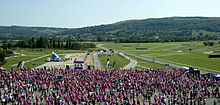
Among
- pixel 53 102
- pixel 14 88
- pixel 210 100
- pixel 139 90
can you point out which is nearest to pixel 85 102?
pixel 53 102

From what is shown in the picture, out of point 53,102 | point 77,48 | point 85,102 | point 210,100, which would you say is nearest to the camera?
point 85,102

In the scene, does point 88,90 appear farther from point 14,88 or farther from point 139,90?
point 14,88

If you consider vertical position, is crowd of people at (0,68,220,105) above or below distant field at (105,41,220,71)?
above

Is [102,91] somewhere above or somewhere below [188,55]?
above

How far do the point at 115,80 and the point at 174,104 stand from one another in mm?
12735

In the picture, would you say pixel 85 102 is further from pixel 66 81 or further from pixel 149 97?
pixel 66 81

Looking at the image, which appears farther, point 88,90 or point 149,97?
point 88,90

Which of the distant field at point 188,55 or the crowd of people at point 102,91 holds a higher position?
the crowd of people at point 102,91

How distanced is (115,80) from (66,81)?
25.6ft

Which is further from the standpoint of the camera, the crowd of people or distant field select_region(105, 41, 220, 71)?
distant field select_region(105, 41, 220, 71)

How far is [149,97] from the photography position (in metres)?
28.3

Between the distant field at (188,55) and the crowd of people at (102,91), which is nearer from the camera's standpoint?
the crowd of people at (102,91)

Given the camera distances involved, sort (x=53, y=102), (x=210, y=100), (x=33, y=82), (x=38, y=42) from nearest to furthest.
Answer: (x=53, y=102) → (x=210, y=100) → (x=33, y=82) → (x=38, y=42)

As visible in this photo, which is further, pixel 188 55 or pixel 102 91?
pixel 188 55
